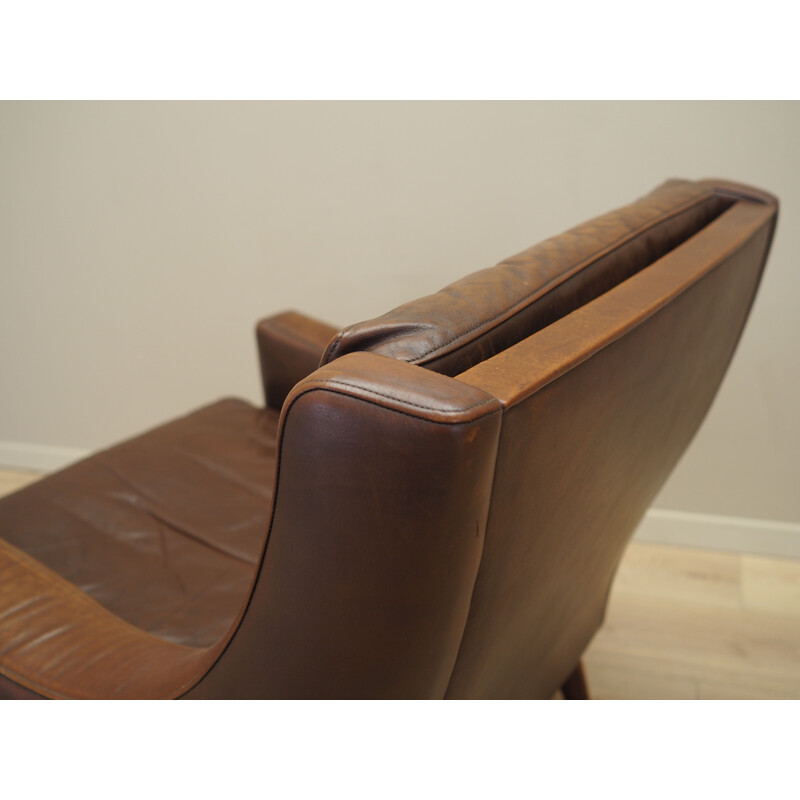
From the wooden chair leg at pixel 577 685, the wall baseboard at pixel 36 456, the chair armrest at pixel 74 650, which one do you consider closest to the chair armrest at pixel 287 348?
the chair armrest at pixel 74 650

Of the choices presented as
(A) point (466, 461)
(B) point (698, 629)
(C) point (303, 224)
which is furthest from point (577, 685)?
(C) point (303, 224)

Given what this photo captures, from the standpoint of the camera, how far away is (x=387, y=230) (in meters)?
2.15

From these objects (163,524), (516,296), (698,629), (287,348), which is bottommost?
(698,629)

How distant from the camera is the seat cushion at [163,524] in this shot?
122cm

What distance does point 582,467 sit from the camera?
2.56 ft

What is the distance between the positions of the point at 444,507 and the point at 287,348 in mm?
1138

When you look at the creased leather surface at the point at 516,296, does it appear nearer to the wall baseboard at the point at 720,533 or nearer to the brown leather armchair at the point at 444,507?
the brown leather armchair at the point at 444,507

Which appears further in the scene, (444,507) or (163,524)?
(163,524)

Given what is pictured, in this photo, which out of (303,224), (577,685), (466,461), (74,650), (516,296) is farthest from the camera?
(303,224)

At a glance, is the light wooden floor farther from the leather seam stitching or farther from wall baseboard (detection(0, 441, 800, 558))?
the leather seam stitching

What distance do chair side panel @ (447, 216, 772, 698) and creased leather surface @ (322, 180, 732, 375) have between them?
70mm

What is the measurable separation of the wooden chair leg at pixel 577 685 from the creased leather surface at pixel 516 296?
875 mm

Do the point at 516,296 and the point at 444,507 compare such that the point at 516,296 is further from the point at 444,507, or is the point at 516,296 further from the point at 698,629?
the point at 698,629

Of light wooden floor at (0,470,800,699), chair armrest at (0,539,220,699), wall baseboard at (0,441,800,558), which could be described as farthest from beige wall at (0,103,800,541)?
chair armrest at (0,539,220,699)
